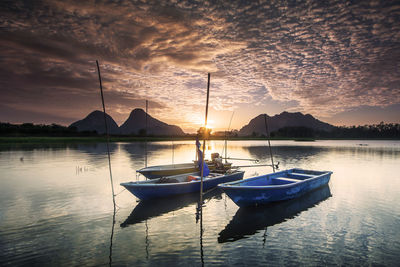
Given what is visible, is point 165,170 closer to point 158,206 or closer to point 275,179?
point 158,206

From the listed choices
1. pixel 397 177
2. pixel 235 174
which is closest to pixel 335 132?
pixel 397 177

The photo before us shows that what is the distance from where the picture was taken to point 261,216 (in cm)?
1186

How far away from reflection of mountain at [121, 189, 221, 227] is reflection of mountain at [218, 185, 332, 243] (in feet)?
11.9

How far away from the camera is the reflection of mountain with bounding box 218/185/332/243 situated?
990 cm

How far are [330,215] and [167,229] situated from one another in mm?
9025

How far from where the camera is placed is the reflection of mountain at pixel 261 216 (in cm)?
990

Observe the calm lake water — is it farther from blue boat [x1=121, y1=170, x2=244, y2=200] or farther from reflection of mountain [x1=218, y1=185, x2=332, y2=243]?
blue boat [x1=121, y1=170, x2=244, y2=200]

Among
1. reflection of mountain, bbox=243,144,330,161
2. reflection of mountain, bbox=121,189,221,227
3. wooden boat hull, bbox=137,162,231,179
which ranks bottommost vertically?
reflection of mountain, bbox=121,189,221,227

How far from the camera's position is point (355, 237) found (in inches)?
374

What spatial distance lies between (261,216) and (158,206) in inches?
242

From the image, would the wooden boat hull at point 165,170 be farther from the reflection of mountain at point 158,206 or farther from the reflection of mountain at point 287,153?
the reflection of mountain at point 287,153

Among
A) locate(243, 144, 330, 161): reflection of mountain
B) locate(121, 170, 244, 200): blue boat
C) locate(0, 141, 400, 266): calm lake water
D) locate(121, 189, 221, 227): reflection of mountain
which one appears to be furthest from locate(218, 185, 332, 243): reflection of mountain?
locate(243, 144, 330, 161): reflection of mountain

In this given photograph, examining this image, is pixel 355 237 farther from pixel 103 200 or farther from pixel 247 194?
pixel 103 200

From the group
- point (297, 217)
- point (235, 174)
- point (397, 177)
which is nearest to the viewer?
point (297, 217)
